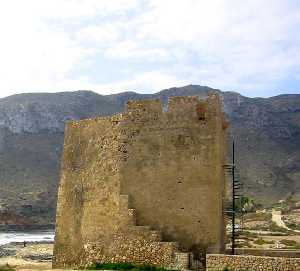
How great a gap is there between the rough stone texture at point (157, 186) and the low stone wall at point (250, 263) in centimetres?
108

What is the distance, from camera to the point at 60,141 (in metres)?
175

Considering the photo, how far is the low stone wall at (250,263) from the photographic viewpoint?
587 inches

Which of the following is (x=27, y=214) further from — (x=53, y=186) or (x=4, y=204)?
(x=53, y=186)

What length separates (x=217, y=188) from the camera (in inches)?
701

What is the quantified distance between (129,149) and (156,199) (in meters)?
1.92

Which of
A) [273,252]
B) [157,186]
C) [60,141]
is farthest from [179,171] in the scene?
[60,141]

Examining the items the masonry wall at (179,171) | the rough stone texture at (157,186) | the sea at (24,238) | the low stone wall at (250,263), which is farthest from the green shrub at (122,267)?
the sea at (24,238)

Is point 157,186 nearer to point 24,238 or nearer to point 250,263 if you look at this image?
point 250,263

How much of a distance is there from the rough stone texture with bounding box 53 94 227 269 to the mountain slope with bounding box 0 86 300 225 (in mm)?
92226

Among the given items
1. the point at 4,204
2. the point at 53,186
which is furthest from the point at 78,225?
the point at 53,186

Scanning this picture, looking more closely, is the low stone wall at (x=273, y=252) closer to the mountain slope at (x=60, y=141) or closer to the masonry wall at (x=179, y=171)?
the masonry wall at (x=179, y=171)

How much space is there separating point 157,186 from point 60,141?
15960cm

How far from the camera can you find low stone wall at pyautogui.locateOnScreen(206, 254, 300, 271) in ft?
48.9

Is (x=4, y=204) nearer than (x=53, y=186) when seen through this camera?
Yes
